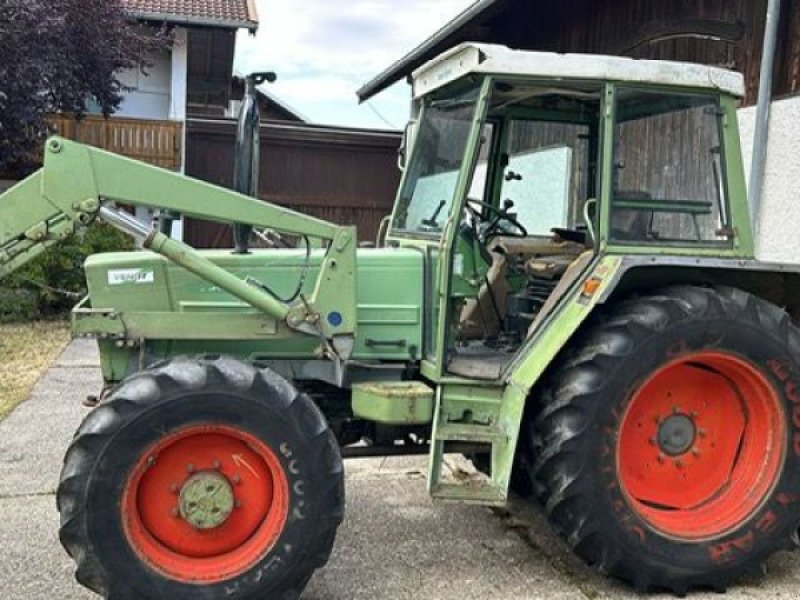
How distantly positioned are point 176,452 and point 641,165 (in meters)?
2.46

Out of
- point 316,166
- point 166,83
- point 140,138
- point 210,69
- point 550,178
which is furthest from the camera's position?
point 210,69

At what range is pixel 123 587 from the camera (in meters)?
3.30

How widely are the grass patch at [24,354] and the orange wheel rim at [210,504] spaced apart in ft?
13.6

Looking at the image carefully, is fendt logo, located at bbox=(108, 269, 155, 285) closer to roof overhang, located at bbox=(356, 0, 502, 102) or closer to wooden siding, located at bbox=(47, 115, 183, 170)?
roof overhang, located at bbox=(356, 0, 502, 102)

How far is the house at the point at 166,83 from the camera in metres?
14.6

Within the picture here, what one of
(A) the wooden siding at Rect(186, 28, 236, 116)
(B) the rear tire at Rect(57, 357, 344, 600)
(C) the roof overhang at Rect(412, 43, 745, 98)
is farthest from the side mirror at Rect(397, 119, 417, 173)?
(A) the wooden siding at Rect(186, 28, 236, 116)

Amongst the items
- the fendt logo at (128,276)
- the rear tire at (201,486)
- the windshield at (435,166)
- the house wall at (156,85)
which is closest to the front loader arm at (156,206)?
the fendt logo at (128,276)

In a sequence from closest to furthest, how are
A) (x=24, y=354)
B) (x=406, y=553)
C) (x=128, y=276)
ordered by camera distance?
(x=128, y=276) → (x=406, y=553) → (x=24, y=354)

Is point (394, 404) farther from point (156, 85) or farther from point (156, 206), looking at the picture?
point (156, 85)

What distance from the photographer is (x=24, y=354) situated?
9680mm

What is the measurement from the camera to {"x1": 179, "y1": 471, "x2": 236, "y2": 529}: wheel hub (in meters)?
3.49

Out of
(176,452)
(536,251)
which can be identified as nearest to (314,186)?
(536,251)

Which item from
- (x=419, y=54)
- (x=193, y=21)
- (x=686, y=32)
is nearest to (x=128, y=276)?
(x=686, y=32)

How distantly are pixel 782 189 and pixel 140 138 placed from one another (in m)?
10.9
